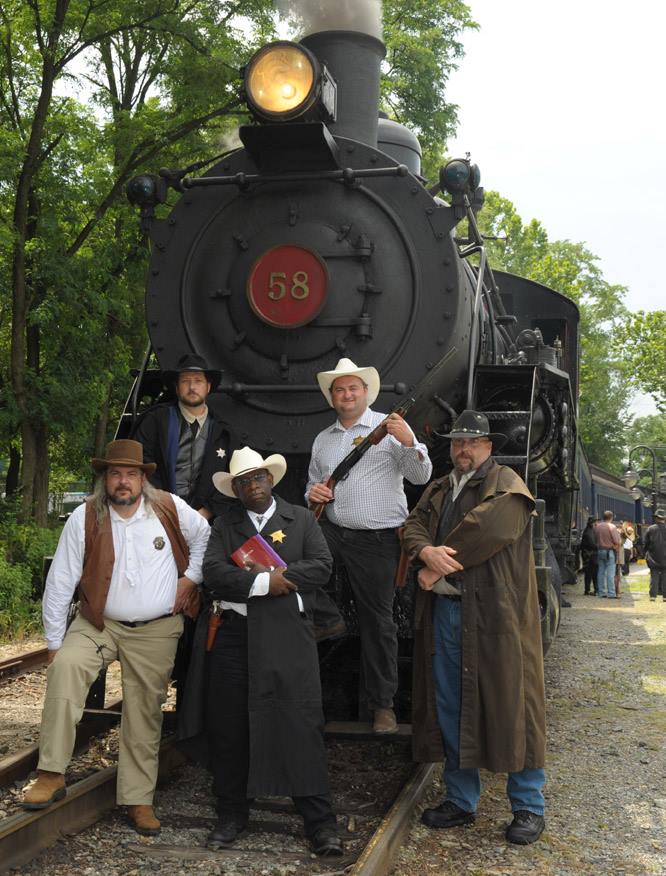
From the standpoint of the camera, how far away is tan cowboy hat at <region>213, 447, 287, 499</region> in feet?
13.2

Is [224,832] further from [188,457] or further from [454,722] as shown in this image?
[188,457]

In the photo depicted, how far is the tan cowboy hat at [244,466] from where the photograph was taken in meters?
4.02

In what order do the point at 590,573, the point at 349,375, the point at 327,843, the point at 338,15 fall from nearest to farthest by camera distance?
the point at 327,843
the point at 349,375
the point at 338,15
the point at 590,573

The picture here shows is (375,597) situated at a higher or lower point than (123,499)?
lower

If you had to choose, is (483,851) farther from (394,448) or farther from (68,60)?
(68,60)

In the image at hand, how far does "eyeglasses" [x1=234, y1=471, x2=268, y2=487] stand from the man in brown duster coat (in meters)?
0.70

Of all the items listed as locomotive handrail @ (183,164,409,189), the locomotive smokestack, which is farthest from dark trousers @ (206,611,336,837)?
the locomotive smokestack

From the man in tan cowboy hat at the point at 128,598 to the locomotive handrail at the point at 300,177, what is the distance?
1.80 meters

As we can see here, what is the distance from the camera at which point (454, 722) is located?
13.5 ft

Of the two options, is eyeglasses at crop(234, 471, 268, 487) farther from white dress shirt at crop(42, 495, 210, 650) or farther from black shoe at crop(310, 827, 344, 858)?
black shoe at crop(310, 827, 344, 858)

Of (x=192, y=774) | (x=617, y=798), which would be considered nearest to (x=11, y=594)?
(x=192, y=774)

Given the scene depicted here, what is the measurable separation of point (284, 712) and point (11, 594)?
7.04m

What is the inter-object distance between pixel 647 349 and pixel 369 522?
29256 mm

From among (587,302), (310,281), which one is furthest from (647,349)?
(310,281)
